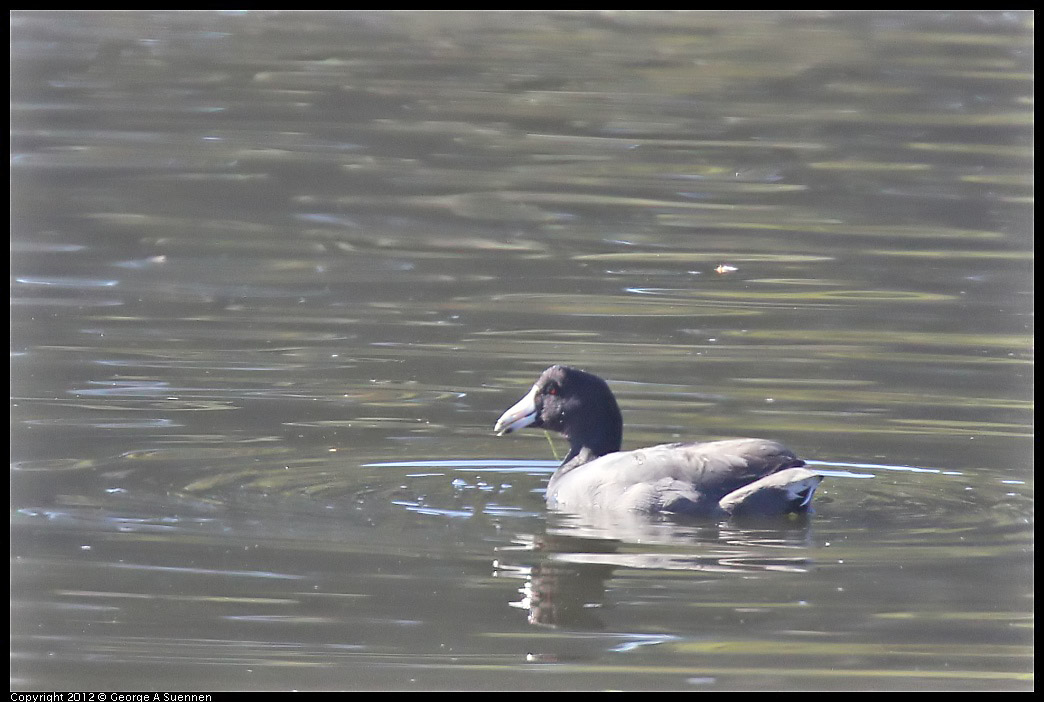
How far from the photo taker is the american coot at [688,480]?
26.7 feet

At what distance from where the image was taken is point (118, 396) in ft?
32.7

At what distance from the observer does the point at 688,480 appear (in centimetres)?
832

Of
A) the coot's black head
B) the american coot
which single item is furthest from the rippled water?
the coot's black head

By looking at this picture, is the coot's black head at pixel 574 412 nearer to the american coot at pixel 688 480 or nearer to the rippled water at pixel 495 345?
the american coot at pixel 688 480

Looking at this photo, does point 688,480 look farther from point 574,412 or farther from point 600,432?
point 574,412

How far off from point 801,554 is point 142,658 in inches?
113

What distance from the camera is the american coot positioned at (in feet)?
26.7

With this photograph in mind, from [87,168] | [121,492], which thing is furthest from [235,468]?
[87,168]

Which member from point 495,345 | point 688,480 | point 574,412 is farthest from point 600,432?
point 495,345

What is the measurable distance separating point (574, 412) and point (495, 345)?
180 cm

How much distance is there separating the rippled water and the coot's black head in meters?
0.36

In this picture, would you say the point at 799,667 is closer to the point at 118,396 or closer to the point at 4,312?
the point at 118,396

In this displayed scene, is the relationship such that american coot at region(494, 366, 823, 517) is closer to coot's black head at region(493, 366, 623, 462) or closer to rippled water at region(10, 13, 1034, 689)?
coot's black head at region(493, 366, 623, 462)

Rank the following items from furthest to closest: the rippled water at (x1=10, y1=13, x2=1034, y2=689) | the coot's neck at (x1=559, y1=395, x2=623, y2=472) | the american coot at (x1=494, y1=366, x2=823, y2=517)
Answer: the coot's neck at (x1=559, y1=395, x2=623, y2=472)
the american coot at (x1=494, y1=366, x2=823, y2=517)
the rippled water at (x1=10, y1=13, x2=1034, y2=689)
